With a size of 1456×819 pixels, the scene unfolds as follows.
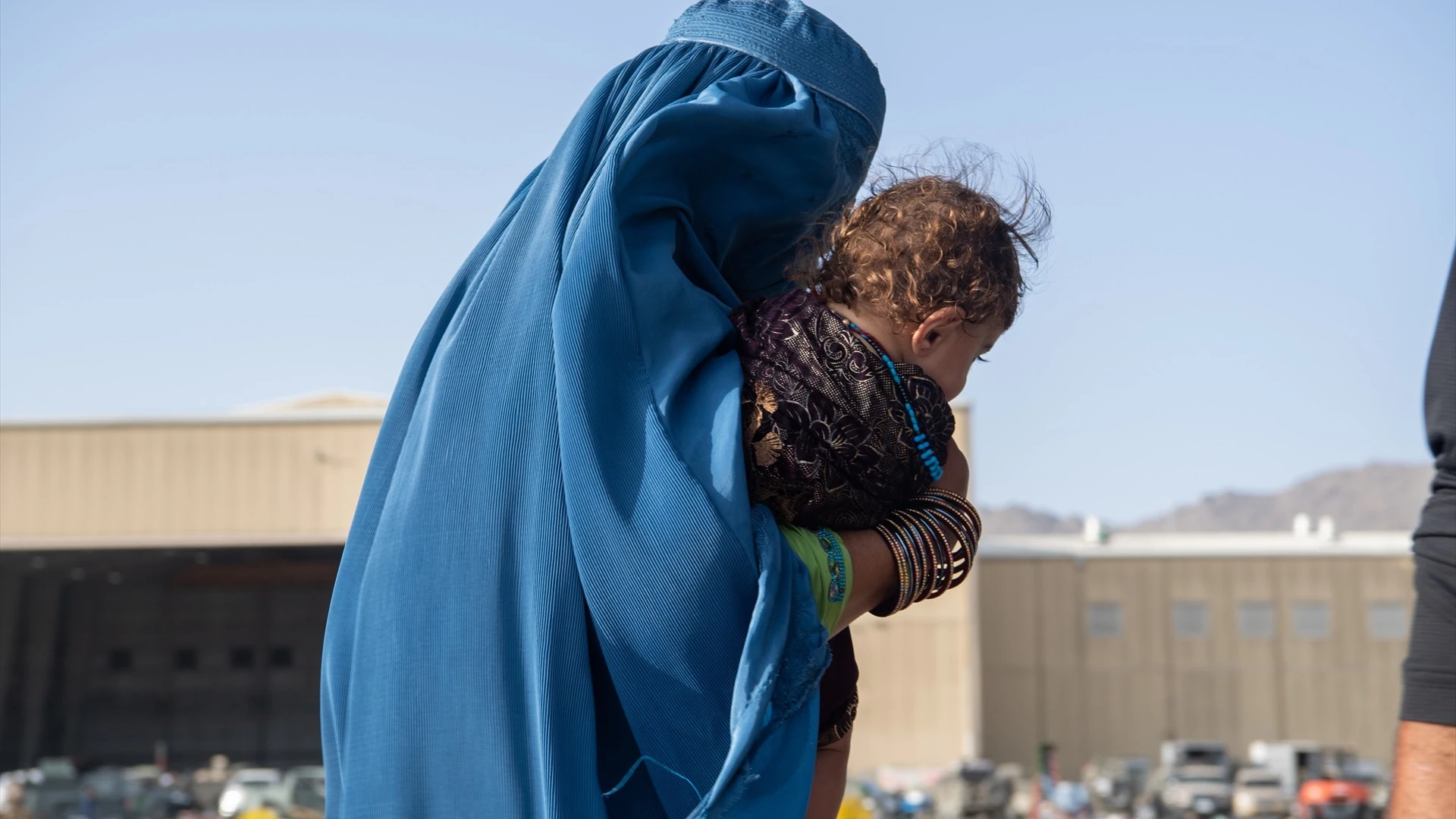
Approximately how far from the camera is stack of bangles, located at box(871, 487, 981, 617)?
1423 millimetres

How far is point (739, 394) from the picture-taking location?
4.50 ft

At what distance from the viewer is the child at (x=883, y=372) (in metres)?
1.37

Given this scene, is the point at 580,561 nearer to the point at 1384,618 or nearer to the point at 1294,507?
the point at 1384,618

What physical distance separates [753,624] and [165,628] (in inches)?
1713

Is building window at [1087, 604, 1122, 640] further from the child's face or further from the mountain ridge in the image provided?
the mountain ridge

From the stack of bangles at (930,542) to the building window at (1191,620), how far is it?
39973 mm

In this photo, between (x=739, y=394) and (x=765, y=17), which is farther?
(x=765, y=17)

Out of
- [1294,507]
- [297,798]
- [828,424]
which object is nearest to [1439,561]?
[828,424]

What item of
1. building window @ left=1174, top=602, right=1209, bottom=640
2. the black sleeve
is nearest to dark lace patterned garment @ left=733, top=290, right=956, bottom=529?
the black sleeve

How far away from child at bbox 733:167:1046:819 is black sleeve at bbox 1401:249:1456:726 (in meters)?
0.42

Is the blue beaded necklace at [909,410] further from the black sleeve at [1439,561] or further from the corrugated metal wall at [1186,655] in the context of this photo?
the corrugated metal wall at [1186,655]

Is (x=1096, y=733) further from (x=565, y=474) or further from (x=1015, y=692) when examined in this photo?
(x=565, y=474)

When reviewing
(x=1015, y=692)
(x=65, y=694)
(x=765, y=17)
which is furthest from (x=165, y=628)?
(x=765, y=17)

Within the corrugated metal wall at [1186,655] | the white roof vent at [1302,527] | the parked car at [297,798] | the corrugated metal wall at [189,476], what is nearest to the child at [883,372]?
the parked car at [297,798]
